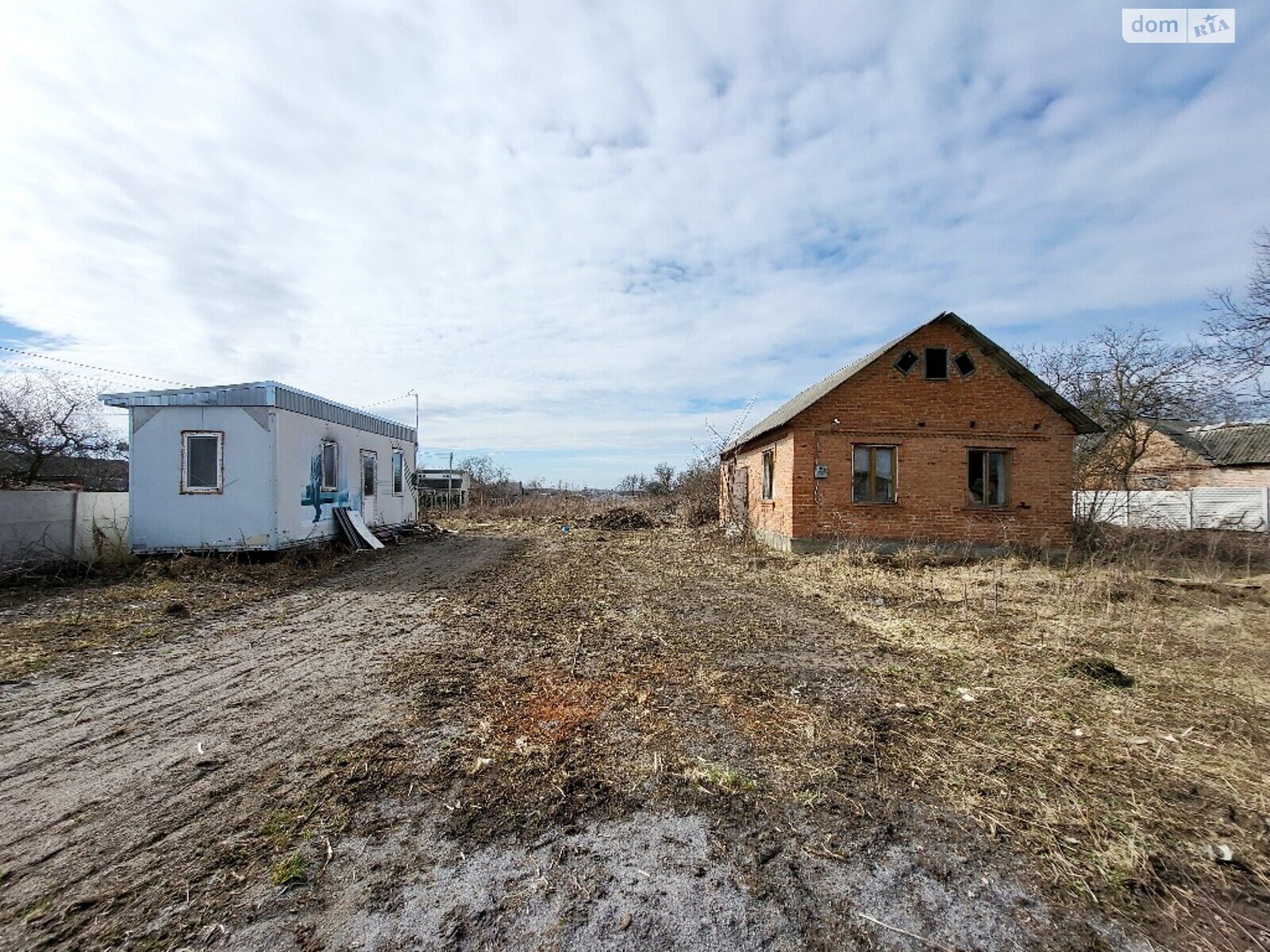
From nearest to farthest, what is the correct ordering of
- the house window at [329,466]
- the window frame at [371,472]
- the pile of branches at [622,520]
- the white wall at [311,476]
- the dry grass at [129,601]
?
the dry grass at [129,601] → the white wall at [311,476] → the house window at [329,466] → the window frame at [371,472] → the pile of branches at [622,520]

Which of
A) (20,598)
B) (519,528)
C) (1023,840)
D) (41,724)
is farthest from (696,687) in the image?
(519,528)

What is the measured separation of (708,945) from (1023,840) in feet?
5.79

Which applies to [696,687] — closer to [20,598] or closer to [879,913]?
[879,913]

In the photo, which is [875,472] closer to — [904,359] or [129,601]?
[904,359]

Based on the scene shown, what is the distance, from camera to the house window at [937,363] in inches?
543

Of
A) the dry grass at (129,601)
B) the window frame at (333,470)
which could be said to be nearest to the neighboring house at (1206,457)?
the window frame at (333,470)

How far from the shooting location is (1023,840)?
2877 mm

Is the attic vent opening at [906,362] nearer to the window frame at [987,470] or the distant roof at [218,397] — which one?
the window frame at [987,470]

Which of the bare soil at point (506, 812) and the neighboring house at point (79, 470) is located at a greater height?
the neighboring house at point (79, 470)

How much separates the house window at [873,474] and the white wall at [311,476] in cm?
1219

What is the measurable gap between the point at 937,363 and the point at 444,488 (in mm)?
30308

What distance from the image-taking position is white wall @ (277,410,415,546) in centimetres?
1178

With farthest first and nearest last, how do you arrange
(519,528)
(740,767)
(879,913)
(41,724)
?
(519,528)
(41,724)
(740,767)
(879,913)

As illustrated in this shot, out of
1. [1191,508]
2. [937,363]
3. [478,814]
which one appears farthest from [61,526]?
[1191,508]
